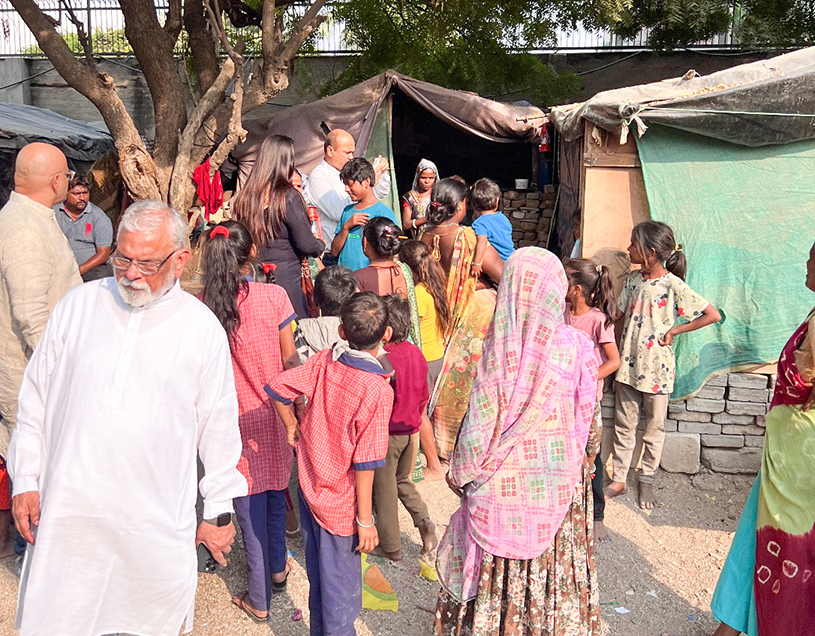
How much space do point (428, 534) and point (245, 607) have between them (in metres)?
1.03

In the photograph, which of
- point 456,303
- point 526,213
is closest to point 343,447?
point 456,303

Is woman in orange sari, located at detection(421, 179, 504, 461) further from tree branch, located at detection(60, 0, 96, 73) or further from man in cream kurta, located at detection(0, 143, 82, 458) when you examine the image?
tree branch, located at detection(60, 0, 96, 73)

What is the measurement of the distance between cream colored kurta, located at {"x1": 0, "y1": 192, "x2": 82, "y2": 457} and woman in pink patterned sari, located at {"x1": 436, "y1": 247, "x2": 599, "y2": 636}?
6.31ft

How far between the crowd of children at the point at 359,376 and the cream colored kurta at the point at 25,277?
2.39 feet

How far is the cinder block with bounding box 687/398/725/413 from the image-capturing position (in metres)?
5.11

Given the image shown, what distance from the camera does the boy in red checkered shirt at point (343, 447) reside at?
9.79 ft

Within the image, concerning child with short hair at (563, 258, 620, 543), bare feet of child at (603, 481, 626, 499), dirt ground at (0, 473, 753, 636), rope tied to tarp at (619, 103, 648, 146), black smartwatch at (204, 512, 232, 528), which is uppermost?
rope tied to tarp at (619, 103, 648, 146)

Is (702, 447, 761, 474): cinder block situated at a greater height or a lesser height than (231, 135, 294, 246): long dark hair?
lesser

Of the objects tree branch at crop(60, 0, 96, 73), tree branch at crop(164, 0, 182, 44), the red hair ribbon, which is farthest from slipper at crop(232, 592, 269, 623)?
tree branch at crop(164, 0, 182, 44)

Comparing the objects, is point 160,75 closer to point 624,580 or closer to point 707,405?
point 707,405

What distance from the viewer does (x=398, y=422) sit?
3729mm

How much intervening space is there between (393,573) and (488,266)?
221 cm

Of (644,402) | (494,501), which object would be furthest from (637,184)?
(494,501)

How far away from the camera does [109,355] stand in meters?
2.39
